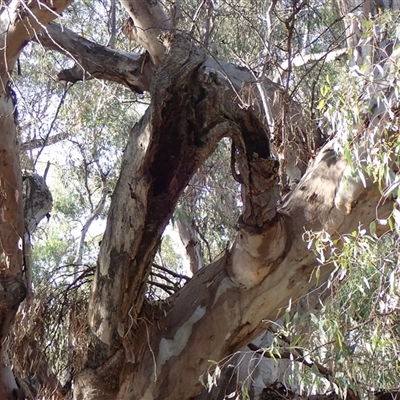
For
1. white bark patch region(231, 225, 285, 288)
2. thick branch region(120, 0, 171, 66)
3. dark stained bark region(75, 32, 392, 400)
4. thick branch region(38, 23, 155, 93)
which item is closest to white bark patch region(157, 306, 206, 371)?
dark stained bark region(75, 32, 392, 400)

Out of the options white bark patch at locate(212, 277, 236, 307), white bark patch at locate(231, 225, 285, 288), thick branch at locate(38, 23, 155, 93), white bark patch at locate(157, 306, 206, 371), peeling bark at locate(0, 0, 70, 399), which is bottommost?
white bark patch at locate(157, 306, 206, 371)

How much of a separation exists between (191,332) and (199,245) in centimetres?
288

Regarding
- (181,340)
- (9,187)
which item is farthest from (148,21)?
(181,340)

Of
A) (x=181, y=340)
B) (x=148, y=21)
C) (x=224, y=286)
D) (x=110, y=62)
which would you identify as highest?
(x=148, y=21)

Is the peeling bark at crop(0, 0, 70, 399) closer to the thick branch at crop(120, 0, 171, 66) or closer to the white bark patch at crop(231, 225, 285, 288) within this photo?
the white bark patch at crop(231, 225, 285, 288)

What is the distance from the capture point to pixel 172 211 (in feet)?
8.23

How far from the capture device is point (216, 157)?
5.61 metres

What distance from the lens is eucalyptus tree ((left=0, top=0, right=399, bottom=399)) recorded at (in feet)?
7.68

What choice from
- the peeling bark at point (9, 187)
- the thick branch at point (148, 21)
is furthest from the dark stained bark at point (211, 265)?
the thick branch at point (148, 21)

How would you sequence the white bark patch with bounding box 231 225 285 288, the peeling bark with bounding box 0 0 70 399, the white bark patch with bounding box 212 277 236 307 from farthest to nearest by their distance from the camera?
the white bark patch with bounding box 212 277 236 307 < the white bark patch with bounding box 231 225 285 288 < the peeling bark with bounding box 0 0 70 399

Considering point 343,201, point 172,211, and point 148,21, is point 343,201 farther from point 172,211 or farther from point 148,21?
point 148,21

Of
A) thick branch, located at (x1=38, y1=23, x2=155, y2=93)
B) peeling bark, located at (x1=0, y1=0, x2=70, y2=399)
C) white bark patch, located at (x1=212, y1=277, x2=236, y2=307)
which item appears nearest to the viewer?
peeling bark, located at (x1=0, y1=0, x2=70, y2=399)

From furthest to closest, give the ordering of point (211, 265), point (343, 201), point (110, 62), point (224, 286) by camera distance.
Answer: point (110, 62) → point (211, 265) → point (224, 286) → point (343, 201)

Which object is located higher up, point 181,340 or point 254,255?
point 254,255
